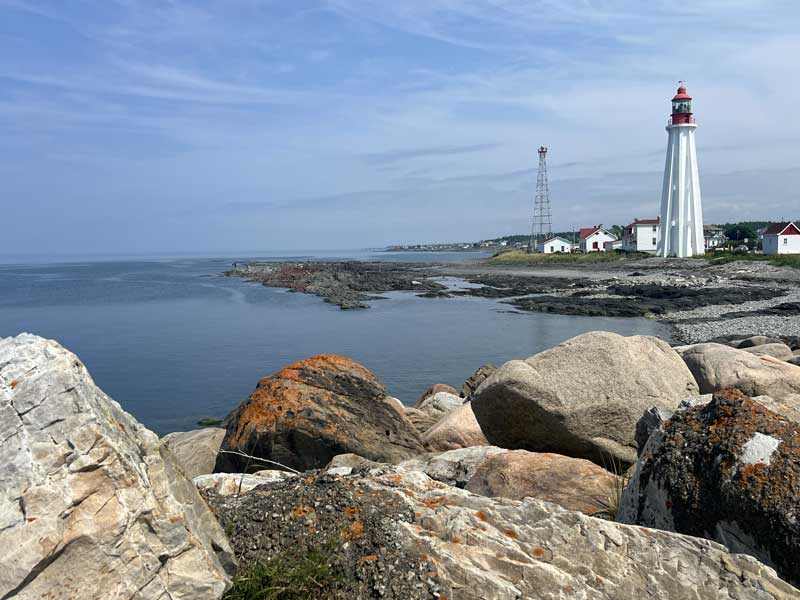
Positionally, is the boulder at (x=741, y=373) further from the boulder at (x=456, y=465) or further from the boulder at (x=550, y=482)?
the boulder at (x=456, y=465)

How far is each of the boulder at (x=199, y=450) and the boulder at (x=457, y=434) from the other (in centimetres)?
282

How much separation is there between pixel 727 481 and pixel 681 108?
85466mm

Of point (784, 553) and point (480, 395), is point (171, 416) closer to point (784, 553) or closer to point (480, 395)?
point (480, 395)

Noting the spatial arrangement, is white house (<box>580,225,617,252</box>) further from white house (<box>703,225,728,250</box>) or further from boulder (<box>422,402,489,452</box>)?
boulder (<box>422,402,489,452</box>)

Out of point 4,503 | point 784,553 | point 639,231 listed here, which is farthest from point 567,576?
point 639,231

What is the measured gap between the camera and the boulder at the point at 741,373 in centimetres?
820

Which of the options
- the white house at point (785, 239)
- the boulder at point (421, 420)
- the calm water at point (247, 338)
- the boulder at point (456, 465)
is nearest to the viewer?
the boulder at point (456, 465)

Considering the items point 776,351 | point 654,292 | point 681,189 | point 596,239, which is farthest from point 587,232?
point 776,351

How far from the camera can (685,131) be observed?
7662cm

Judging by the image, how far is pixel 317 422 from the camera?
6.96 m

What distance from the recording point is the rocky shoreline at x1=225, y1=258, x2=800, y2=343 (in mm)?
33312

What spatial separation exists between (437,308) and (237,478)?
42.5m

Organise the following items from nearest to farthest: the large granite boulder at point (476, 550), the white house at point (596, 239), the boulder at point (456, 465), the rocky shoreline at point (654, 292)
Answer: the large granite boulder at point (476, 550) < the boulder at point (456, 465) < the rocky shoreline at point (654, 292) < the white house at point (596, 239)

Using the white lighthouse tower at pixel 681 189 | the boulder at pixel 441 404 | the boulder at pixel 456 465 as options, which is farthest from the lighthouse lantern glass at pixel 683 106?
the boulder at pixel 456 465
